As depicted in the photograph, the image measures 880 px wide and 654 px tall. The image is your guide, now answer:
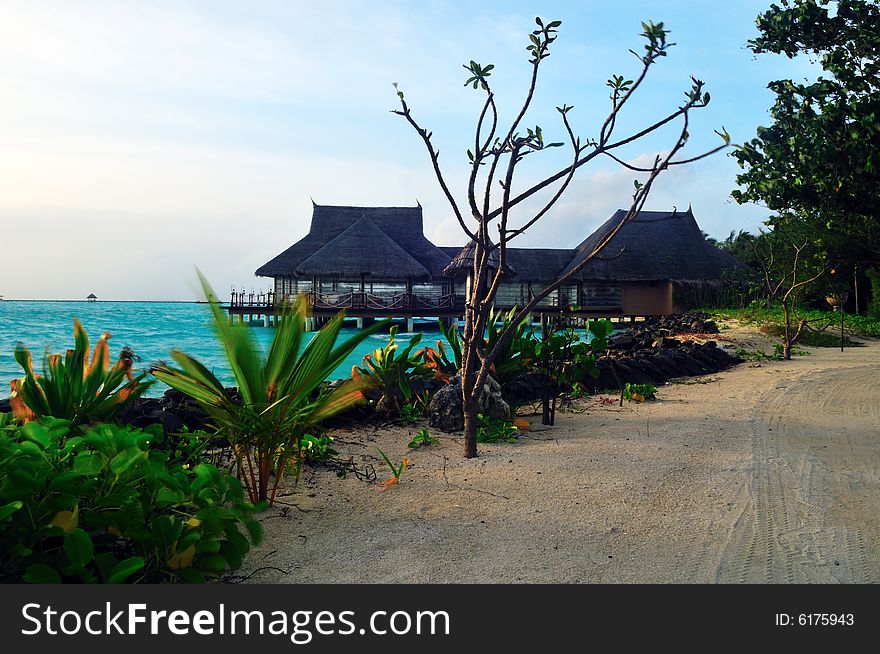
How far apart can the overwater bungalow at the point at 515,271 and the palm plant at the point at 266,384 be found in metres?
22.2

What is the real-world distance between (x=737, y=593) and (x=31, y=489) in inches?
86.7

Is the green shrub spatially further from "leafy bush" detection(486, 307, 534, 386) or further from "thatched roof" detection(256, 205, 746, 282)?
"leafy bush" detection(486, 307, 534, 386)

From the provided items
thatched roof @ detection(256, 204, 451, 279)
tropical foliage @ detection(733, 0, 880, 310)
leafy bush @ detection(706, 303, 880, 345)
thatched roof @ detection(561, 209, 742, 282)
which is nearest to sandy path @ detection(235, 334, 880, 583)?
tropical foliage @ detection(733, 0, 880, 310)

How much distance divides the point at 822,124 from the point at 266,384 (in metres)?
6.27

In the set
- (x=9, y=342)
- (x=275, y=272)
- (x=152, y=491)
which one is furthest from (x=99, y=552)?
(x=9, y=342)

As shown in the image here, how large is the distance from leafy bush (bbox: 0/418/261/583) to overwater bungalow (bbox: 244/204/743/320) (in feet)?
76.4

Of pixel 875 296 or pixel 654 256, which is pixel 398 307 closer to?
pixel 654 256

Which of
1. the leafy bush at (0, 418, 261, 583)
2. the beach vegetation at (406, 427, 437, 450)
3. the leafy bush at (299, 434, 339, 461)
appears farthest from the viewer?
the beach vegetation at (406, 427, 437, 450)

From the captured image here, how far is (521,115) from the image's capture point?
425 cm

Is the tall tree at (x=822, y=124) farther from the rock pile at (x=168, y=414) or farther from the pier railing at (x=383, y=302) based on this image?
the pier railing at (x=383, y=302)

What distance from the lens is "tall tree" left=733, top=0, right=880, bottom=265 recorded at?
257 inches

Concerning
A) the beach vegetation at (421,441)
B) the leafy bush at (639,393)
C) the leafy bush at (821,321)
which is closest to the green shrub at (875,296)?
the leafy bush at (821,321)

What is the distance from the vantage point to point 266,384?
309cm

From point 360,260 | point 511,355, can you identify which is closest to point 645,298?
point 360,260
